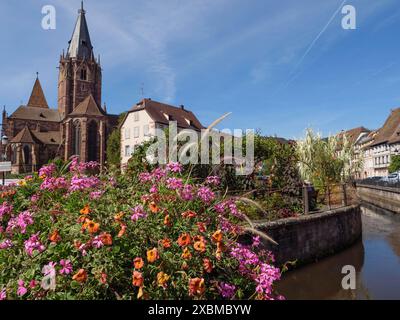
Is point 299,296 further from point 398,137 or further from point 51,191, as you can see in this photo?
point 398,137

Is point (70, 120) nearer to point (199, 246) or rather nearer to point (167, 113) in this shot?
point (167, 113)

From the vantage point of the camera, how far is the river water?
21.4ft

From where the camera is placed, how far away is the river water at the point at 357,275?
6.53 metres

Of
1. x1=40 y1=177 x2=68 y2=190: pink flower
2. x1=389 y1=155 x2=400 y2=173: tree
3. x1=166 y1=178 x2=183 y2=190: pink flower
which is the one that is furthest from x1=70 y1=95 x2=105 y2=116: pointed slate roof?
x1=166 y1=178 x2=183 y2=190: pink flower

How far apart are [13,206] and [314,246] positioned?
808 centimetres

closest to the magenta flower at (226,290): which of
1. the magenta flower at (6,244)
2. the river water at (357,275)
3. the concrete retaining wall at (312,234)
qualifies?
the magenta flower at (6,244)

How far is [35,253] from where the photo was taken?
227 centimetres

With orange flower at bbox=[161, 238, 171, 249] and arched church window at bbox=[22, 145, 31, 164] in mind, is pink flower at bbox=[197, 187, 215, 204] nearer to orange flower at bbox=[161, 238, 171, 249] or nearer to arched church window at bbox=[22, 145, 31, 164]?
orange flower at bbox=[161, 238, 171, 249]

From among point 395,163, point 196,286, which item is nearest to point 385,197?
point 395,163

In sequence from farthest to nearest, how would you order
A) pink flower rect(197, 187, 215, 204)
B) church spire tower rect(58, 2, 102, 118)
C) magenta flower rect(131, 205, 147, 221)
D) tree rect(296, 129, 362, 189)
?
church spire tower rect(58, 2, 102, 118) < tree rect(296, 129, 362, 189) < pink flower rect(197, 187, 215, 204) < magenta flower rect(131, 205, 147, 221)

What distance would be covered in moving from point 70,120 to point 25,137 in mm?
9353

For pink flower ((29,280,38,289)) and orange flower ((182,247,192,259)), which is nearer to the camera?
pink flower ((29,280,38,289))

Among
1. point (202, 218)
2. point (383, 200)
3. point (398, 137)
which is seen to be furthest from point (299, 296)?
point (398, 137)

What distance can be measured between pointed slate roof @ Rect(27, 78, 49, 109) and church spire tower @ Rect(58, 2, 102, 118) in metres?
10.0
